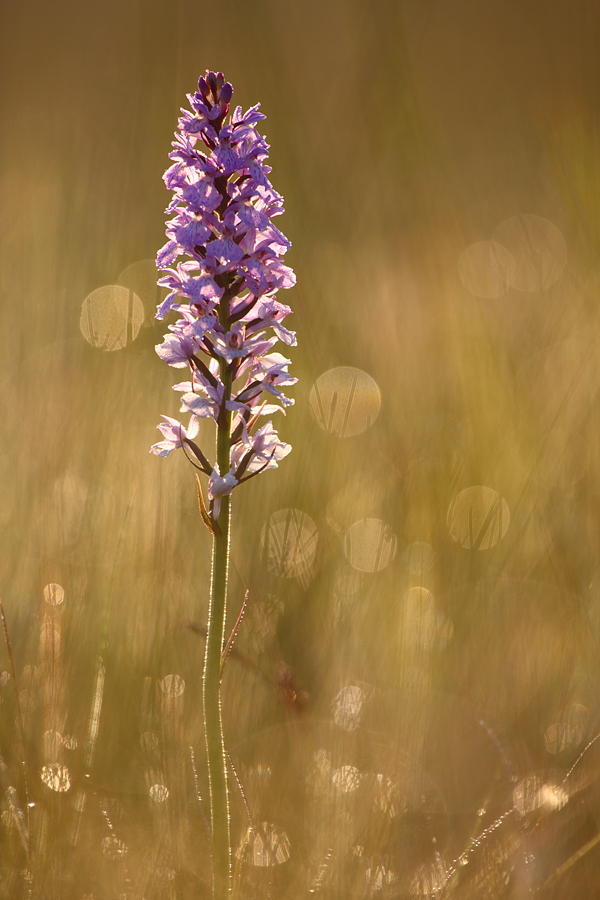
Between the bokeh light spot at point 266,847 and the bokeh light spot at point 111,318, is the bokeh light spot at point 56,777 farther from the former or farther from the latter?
the bokeh light spot at point 111,318

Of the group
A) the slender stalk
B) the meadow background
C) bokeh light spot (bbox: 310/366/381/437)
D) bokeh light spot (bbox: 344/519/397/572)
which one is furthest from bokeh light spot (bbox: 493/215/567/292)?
the slender stalk

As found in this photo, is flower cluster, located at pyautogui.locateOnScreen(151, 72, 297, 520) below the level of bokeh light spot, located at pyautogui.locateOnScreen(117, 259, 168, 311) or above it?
below

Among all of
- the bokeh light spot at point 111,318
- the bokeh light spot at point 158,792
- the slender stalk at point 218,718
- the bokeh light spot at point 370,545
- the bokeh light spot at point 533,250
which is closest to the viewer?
the slender stalk at point 218,718

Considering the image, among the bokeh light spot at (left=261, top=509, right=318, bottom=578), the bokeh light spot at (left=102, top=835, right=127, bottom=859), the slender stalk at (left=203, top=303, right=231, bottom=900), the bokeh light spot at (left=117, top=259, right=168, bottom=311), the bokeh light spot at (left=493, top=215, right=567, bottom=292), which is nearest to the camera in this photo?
the slender stalk at (left=203, top=303, right=231, bottom=900)

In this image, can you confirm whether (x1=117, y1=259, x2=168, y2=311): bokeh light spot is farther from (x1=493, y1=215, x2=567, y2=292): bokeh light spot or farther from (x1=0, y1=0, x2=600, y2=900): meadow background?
(x1=493, y1=215, x2=567, y2=292): bokeh light spot

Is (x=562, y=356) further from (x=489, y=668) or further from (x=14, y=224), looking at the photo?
(x=14, y=224)

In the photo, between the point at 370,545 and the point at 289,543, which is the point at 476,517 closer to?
the point at 370,545

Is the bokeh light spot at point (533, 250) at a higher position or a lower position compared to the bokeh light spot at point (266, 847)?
higher

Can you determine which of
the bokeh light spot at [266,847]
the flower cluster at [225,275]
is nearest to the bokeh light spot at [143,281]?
the flower cluster at [225,275]

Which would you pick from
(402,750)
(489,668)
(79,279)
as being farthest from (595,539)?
(79,279)
